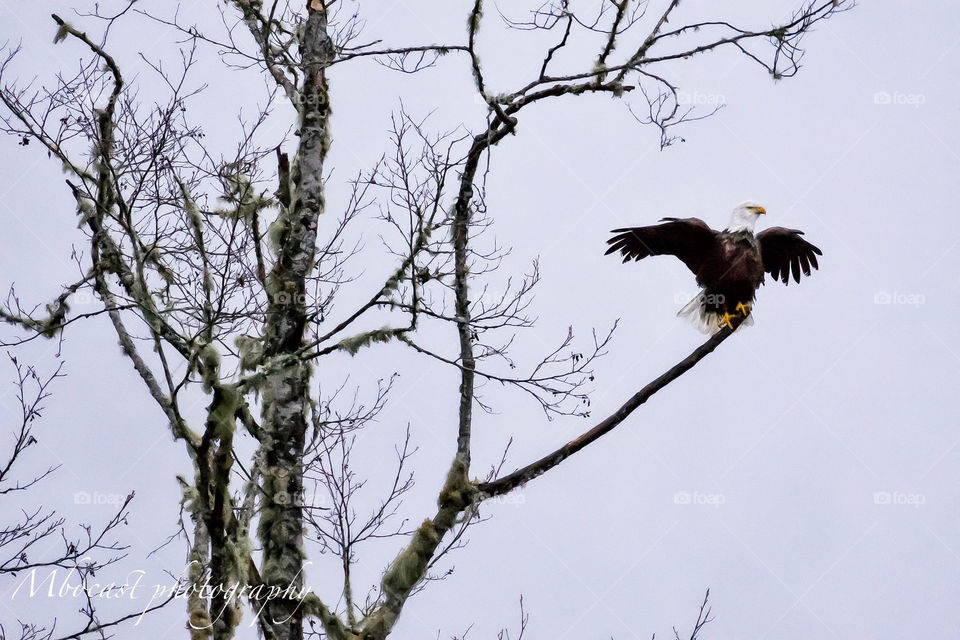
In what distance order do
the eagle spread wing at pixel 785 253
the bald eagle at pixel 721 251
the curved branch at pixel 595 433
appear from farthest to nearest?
the eagle spread wing at pixel 785 253
the bald eagle at pixel 721 251
the curved branch at pixel 595 433

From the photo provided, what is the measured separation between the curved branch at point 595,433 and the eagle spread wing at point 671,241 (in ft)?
5.55

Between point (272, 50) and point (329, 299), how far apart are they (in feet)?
4.97

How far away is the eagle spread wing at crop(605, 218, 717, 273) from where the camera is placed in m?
6.51

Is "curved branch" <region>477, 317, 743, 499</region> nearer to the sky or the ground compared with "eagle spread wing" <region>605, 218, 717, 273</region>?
nearer to the ground

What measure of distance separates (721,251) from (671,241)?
1.27 ft

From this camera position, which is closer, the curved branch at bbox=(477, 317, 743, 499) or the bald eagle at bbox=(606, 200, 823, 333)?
the curved branch at bbox=(477, 317, 743, 499)

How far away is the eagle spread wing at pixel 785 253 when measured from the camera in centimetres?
690

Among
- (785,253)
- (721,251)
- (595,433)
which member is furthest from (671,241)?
(595,433)

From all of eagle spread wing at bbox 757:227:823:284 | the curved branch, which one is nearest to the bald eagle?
eagle spread wing at bbox 757:227:823:284

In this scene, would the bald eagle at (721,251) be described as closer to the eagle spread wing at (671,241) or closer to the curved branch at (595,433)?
the eagle spread wing at (671,241)

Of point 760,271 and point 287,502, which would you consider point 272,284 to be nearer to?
point 287,502

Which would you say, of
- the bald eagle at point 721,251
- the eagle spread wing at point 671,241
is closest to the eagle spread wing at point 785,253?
the bald eagle at point 721,251

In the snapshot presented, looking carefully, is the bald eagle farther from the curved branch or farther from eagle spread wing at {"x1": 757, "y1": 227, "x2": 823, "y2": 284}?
the curved branch

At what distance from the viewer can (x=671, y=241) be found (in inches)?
265
